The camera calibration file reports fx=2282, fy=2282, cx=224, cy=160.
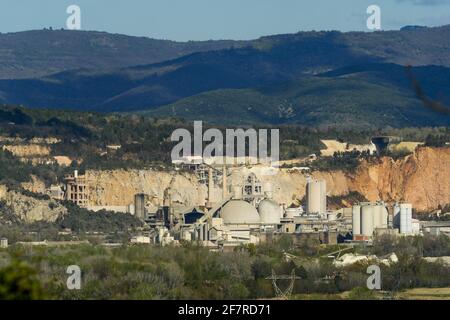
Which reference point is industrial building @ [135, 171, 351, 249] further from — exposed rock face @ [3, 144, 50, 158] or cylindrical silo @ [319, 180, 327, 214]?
exposed rock face @ [3, 144, 50, 158]

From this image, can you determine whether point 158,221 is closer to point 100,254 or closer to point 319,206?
point 319,206

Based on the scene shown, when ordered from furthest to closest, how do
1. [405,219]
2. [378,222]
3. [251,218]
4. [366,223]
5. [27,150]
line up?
[27,150] → [251,218] → [378,222] → [366,223] → [405,219]

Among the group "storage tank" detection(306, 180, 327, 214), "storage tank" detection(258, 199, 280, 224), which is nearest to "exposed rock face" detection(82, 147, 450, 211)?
"storage tank" detection(306, 180, 327, 214)

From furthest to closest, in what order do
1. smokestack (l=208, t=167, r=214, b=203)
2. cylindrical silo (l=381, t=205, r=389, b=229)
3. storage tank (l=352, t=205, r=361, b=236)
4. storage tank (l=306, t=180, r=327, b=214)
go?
storage tank (l=306, t=180, r=327, b=214) < smokestack (l=208, t=167, r=214, b=203) < cylindrical silo (l=381, t=205, r=389, b=229) < storage tank (l=352, t=205, r=361, b=236)

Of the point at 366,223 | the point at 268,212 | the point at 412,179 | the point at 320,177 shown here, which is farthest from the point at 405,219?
the point at 412,179

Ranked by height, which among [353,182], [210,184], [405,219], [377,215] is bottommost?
[405,219]

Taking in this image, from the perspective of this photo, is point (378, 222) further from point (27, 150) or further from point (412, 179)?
point (27, 150)

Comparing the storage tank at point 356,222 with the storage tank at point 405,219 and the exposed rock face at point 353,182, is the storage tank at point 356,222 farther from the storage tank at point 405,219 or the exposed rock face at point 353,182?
the exposed rock face at point 353,182

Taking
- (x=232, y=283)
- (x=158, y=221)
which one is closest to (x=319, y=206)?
(x=158, y=221)
